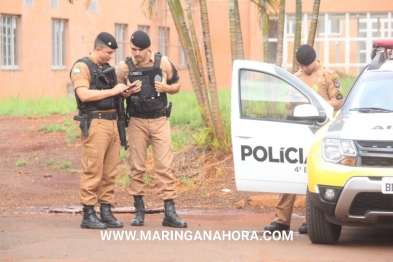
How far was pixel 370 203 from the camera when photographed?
23.8 ft

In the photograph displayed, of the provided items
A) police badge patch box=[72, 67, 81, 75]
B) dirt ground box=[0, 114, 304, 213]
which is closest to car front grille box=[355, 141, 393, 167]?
police badge patch box=[72, 67, 81, 75]

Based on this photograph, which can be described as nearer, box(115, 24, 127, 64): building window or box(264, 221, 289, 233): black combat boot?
box(264, 221, 289, 233): black combat boot

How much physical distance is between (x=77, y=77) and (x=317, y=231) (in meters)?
2.64

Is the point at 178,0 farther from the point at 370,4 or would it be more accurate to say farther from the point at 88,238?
the point at 370,4

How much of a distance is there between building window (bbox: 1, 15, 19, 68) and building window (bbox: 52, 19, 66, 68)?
1.99 meters

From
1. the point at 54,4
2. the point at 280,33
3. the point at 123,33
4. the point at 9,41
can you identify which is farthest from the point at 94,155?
the point at 123,33

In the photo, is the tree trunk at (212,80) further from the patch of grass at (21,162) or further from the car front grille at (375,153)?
the car front grille at (375,153)

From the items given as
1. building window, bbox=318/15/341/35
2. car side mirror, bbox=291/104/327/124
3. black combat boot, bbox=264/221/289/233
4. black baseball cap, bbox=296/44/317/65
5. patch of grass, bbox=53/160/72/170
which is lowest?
black combat boot, bbox=264/221/289/233

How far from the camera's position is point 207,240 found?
8.20 metres

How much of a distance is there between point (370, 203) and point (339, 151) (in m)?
0.47

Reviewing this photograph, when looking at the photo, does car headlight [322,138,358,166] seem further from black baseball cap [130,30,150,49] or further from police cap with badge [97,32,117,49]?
police cap with badge [97,32,117,49]

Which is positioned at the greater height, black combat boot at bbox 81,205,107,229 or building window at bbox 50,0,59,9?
building window at bbox 50,0,59,9

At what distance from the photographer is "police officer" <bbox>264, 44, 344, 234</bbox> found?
344 inches

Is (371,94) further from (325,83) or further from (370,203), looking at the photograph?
(370,203)
